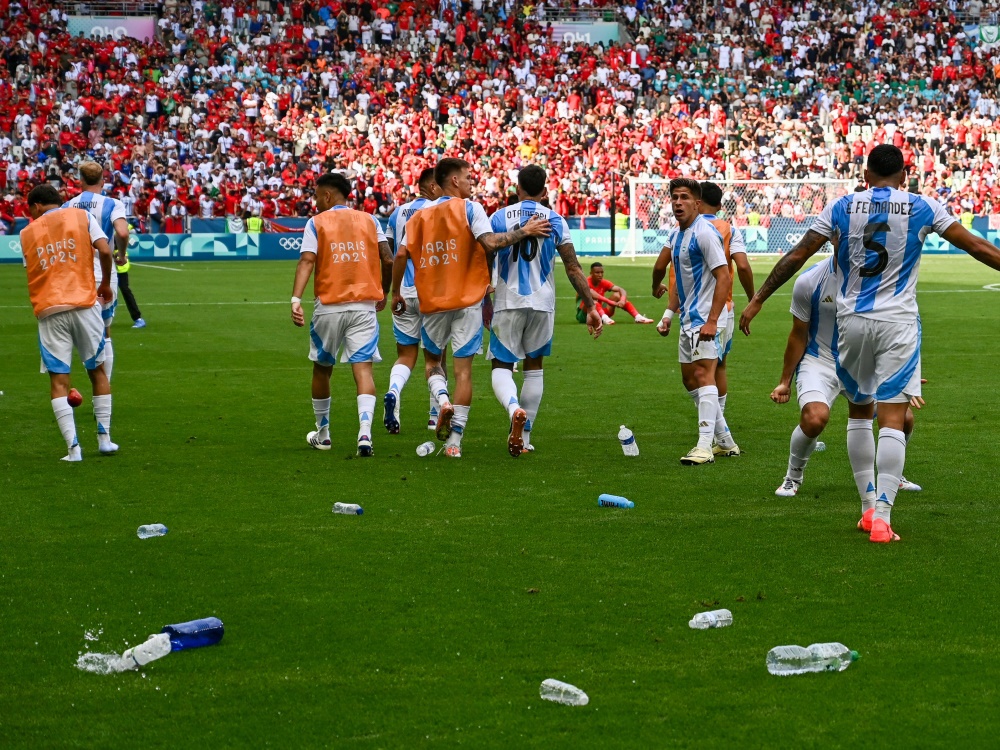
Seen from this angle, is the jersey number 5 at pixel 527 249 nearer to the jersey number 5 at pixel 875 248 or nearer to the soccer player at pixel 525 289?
the soccer player at pixel 525 289

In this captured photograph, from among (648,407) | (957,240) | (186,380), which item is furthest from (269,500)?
(186,380)

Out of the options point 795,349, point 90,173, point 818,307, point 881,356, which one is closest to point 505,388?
point 795,349

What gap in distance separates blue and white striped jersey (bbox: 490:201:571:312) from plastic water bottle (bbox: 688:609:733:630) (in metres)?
4.30

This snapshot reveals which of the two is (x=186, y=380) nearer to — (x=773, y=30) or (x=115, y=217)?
(x=115, y=217)


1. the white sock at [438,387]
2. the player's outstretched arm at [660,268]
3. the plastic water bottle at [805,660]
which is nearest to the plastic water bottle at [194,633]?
the plastic water bottle at [805,660]

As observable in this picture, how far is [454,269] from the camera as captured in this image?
952 cm

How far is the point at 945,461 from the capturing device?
357 inches

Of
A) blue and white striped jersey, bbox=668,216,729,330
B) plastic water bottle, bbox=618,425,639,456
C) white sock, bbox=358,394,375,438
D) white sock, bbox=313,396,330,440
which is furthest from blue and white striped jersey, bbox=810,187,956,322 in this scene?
white sock, bbox=313,396,330,440

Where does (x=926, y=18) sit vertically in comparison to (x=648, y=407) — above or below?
above

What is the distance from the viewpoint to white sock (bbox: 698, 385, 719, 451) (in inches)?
361

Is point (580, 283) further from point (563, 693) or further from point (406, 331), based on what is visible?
point (563, 693)

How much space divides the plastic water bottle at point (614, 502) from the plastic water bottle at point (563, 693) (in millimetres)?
3155

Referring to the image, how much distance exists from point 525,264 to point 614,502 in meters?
2.36

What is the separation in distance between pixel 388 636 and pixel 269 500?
9.61 feet
